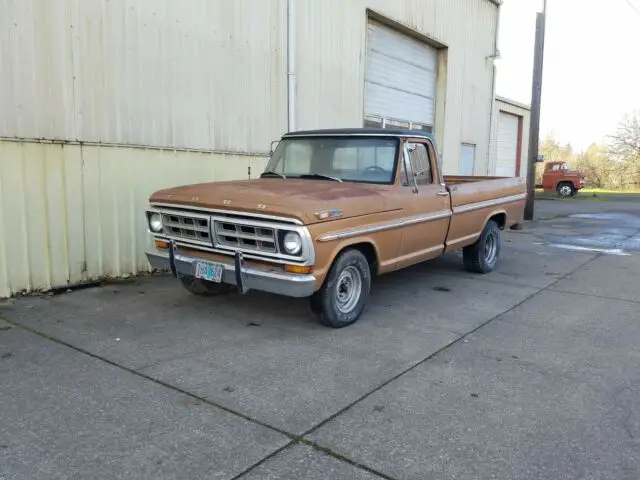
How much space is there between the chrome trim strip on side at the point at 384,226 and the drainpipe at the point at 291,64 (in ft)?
13.3

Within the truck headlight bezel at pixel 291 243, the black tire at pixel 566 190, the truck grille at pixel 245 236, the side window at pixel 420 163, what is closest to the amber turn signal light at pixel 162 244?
the truck grille at pixel 245 236

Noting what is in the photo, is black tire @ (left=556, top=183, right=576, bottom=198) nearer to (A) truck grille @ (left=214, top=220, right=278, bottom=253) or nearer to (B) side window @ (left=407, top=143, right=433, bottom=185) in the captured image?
(B) side window @ (left=407, top=143, right=433, bottom=185)

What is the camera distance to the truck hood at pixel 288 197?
14.4 ft

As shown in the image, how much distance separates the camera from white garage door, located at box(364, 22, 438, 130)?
39.5ft

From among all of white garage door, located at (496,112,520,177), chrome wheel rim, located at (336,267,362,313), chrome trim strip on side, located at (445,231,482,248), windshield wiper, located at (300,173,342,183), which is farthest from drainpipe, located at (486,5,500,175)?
chrome wheel rim, located at (336,267,362,313)

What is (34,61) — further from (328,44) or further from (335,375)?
(328,44)

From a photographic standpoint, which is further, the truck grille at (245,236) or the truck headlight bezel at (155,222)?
the truck headlight bezel at (155,222)

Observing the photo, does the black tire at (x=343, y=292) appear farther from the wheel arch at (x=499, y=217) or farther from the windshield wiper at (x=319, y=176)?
the wheel arch at (x=499, y=217)

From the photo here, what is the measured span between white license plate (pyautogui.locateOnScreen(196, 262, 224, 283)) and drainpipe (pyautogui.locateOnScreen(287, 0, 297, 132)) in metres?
4.97

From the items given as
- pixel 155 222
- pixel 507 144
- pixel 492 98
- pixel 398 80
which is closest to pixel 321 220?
pixel 155 222

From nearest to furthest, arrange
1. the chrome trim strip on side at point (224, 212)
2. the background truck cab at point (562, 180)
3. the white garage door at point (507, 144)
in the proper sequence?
the chrome trim strip on side at point (224, 212), the white garage door at point (507, 144), the background truck cab at point (562, 180)

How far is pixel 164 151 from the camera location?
23.8 ft

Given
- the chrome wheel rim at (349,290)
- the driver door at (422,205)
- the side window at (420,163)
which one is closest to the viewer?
the chrome wheel rim at (349,290)

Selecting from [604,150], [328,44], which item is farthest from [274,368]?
[604,150]
